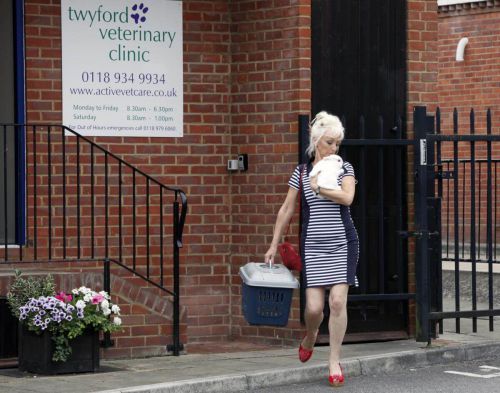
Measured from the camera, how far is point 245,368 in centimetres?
893

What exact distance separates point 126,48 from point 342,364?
10.4ft

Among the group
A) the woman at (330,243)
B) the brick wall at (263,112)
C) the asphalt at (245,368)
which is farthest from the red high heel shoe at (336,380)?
the brick wall at (263,112)

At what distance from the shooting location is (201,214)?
10516 mm

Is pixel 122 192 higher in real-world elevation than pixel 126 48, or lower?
lower

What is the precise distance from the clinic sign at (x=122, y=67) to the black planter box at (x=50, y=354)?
191 centimetres

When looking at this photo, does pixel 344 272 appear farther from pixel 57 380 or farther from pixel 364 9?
pixel 364 9

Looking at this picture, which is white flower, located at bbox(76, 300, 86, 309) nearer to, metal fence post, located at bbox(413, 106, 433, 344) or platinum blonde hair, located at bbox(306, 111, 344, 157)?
platinum blonde hair, located at bbox(306, 111, 344, 157)

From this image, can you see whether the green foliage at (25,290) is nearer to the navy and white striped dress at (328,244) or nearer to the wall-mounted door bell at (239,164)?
the navy and white striped dress at (328,244)

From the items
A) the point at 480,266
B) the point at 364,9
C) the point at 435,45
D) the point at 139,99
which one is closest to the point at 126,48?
the point at 139,99

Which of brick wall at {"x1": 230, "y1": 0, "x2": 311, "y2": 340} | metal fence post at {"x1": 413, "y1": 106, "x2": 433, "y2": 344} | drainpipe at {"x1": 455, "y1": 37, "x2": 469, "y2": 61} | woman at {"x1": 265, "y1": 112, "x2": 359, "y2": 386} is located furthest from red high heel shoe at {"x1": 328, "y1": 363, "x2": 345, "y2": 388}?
drainpipe at {"x1": 455, "y1": 37, "x2": 469, "y2": 61}

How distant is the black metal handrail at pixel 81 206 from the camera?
32.0 ft

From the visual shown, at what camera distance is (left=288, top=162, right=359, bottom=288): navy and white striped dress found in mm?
8406

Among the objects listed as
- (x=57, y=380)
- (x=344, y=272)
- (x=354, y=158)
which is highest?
(x=354, y=158)

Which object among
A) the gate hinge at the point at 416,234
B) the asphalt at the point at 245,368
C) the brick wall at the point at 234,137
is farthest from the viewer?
the brick wall at the point at 234,137
